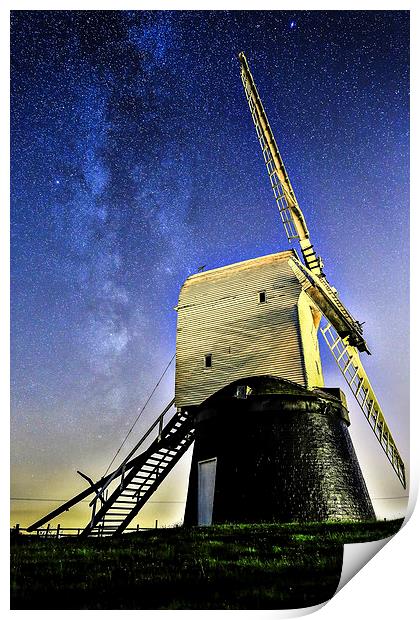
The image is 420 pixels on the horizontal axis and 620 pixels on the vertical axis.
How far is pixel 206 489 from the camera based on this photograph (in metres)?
10.5

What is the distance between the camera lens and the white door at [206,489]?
10391 mm

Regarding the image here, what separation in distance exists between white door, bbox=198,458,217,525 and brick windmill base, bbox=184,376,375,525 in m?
A: 0.02

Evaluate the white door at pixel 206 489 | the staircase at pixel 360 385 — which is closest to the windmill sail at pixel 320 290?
the staircase at pixel 360 385

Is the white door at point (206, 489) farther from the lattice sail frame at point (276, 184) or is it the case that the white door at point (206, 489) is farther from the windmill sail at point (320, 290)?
the lattice sail frame at point (276, 184)

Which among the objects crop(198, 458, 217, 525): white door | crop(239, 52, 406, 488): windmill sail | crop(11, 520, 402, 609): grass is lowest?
crop(11, 520, 402, 609): grass

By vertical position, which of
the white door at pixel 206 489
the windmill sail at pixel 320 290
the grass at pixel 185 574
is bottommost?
the grass at pixel 185 574

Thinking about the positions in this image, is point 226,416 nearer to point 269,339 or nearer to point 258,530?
point 269,339

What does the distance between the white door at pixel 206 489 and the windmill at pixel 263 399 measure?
18mm

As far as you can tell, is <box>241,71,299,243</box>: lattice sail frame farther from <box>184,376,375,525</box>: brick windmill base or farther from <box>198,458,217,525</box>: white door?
<box>198,458,217,525</box>: white door

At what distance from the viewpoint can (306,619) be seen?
6.27 meters

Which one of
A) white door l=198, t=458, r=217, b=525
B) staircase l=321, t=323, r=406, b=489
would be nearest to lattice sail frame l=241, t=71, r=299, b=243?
staircase l=321, t=323, r=406, b=489

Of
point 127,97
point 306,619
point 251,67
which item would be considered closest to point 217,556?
point 306,619

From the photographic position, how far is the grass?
594 cm
